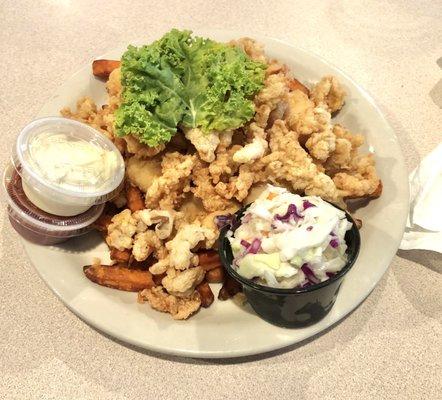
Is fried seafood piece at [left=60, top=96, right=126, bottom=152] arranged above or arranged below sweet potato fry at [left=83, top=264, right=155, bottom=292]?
above

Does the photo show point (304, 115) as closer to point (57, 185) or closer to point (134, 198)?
point (134, 198)

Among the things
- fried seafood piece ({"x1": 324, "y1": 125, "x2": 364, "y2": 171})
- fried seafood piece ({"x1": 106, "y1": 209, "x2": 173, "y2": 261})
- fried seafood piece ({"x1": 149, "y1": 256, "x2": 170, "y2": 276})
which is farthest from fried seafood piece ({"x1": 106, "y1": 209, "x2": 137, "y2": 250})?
fried seafood piece ({"x1": 324, "y1": 125, "x2": 364, "y2": 171})

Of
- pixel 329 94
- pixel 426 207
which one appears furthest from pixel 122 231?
pixel 426 207

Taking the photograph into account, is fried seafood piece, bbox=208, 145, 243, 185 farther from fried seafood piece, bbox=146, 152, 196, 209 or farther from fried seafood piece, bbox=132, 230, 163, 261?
fried seafood piece, bbox=132, 230, 163, 261

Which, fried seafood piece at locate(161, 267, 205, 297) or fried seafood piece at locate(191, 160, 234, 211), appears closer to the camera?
fried seafood piece at locate(161, 267, 205, 297)

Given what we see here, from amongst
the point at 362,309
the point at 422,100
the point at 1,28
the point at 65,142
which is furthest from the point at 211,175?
the point at 1,28
